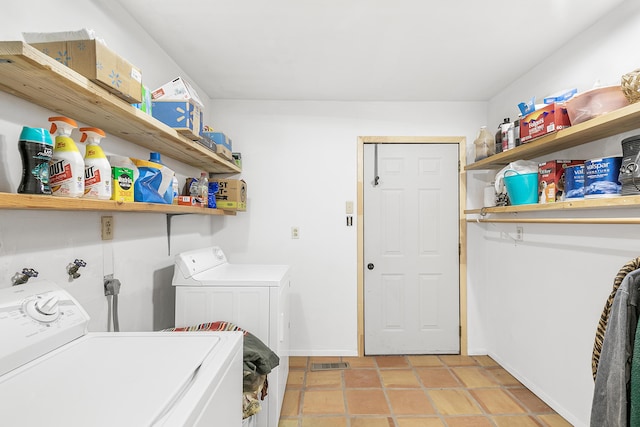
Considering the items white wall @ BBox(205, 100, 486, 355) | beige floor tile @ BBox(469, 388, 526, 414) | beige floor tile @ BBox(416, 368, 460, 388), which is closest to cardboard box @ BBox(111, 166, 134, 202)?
white wall @ BBox(205, 100, 486, 355)

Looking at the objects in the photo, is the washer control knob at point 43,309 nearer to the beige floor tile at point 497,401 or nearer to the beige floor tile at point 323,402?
the beige floor tile at point 323,402

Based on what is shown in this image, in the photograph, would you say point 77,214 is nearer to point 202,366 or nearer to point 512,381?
point 202,366

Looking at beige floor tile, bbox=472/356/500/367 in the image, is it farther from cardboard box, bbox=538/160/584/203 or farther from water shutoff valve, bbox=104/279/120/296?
water shutoff valve, bbox=104/279/120/296

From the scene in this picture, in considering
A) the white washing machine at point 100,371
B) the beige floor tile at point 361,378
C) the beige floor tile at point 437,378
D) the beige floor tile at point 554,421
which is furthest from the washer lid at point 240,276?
the beige floor tile at point 554,421

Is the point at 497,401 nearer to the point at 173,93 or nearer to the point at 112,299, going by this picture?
the point at 112,299

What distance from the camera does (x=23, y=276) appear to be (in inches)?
42.8

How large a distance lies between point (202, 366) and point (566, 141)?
2.20 m

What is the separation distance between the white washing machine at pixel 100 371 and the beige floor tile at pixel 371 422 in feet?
3.62

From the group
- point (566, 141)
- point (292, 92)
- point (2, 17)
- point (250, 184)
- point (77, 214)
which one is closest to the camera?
point (2, 17)

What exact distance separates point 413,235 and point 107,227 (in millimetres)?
2389

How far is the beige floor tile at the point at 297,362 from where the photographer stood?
2.70 m

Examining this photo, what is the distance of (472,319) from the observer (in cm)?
292

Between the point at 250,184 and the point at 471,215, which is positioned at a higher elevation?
the point at 250,184

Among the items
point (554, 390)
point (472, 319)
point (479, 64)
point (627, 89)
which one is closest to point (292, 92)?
point (479, 64)
